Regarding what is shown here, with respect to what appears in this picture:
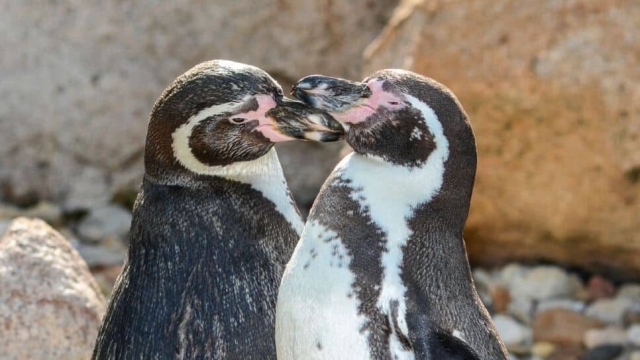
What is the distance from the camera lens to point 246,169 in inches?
140

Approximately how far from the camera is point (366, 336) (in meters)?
3.10

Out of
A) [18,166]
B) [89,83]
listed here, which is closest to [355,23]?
[89,83]

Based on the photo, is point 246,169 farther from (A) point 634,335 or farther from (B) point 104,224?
(B) point 104,224

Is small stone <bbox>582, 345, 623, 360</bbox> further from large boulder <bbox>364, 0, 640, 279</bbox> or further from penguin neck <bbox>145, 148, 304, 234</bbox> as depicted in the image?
penguin neck <bbox>145, 148, 304, 234</bbox>


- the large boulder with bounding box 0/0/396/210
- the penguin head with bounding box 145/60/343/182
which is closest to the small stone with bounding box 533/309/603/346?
the large boulder with bounding box 0/0/396/210

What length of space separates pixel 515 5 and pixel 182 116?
2.49 m

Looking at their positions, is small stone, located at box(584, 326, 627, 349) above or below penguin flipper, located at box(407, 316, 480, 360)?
below

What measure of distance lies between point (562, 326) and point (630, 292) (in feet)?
1.39

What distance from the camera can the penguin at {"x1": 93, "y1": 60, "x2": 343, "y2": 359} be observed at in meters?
3.41

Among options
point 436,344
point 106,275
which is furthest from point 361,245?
point 106,275

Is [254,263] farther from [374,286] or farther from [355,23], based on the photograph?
[355,23]

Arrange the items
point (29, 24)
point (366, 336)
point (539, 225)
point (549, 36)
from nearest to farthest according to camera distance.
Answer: point (366, 336), point (549, 36), point (539, 225), point (29, 24)

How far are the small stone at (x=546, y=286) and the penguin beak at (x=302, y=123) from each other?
2.71 meters

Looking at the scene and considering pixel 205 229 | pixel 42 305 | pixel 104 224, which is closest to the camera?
pixel 205 229
